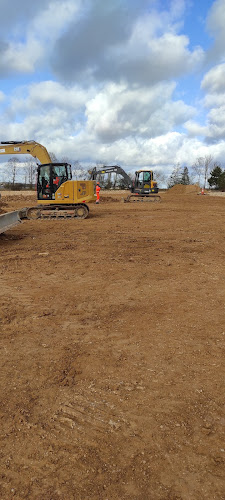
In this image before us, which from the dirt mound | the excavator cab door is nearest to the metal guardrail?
the excavator cab door

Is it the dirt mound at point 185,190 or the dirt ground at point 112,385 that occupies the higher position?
the dirt mound at point 185,190

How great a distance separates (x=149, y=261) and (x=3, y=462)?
19.1ft

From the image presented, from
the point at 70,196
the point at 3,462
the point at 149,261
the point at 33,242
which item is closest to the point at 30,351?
the point at 3,462

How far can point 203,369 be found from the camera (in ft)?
11.0

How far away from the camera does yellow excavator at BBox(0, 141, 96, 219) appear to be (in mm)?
15844

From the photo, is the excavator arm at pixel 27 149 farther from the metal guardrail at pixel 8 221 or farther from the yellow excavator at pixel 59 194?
the metal guardrail at pixel 8 221

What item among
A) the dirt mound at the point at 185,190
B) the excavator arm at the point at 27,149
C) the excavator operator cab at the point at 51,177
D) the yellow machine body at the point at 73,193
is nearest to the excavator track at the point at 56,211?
the yellow machine body at the point at 73,193

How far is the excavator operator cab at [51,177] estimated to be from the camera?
1594 centimetres

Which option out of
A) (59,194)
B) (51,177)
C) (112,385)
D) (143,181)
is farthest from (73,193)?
(143,181)

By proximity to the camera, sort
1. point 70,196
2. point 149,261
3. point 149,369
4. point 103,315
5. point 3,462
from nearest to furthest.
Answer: point 3,462, point 149,369, point 103,315, point 149,261, point 70,196

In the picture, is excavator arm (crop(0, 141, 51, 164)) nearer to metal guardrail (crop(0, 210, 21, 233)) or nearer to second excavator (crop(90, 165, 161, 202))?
metal guardrail (crop(0, 210, 21, 233))

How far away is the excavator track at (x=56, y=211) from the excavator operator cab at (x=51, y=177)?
564 millimetres

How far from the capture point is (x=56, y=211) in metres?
16.2

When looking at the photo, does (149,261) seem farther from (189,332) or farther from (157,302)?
(189,332)
